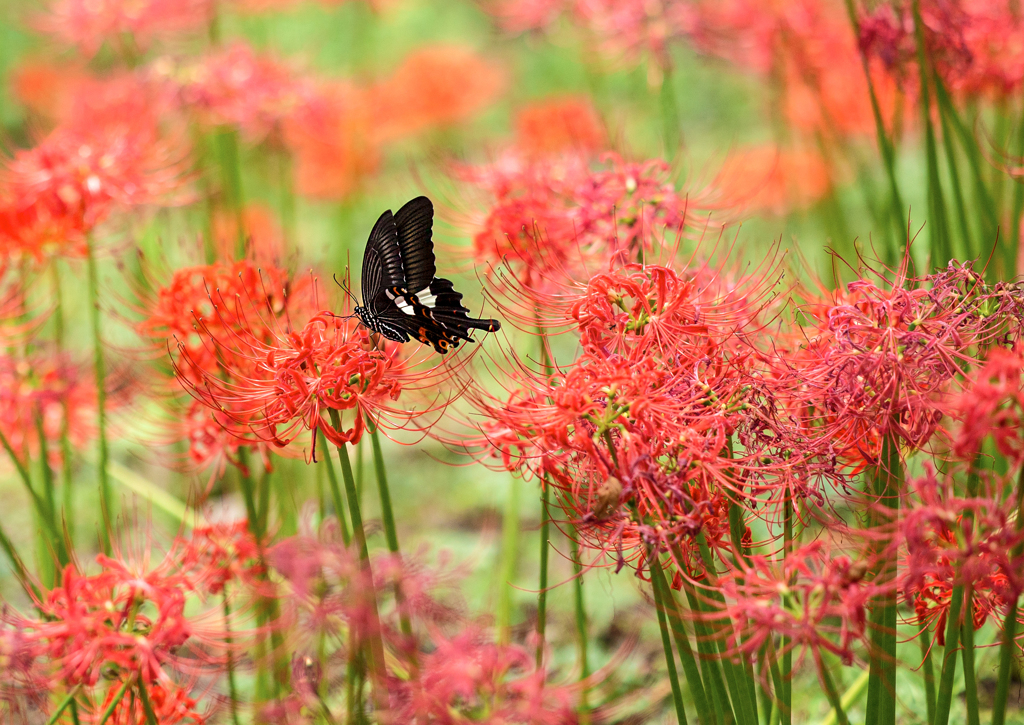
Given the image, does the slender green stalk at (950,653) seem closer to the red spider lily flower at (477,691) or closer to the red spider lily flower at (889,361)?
the red spider lily flower at (889,361)

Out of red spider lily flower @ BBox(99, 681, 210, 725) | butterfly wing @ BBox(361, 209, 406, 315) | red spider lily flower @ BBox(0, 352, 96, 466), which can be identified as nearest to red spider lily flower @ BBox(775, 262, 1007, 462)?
butterfly wing @ BBox(361, 209, 406, 315)

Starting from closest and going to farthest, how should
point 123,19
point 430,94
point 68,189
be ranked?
point 68,189
point 123,19
point 430,94

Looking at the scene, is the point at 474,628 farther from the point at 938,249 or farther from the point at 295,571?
the point at 938,249

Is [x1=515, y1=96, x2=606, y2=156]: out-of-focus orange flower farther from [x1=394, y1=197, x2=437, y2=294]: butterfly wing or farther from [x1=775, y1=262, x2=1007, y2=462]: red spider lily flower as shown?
[x1=775, y1=262, x2=1007, y2=462]: red spider lily flower

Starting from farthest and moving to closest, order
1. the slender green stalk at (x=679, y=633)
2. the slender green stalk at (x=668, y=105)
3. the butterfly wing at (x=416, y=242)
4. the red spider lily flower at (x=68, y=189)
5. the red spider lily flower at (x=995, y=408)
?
the slender green stalk at (x=668, y=105) → the red spider lily flower at (x=68, y=189) → the butterfly wing at (x=416, y=242) → the slender green stalk at (x=679, y=633) → the red spider lily flower at (x=995, y=408)

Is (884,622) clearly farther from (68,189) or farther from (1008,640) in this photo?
(68,189)

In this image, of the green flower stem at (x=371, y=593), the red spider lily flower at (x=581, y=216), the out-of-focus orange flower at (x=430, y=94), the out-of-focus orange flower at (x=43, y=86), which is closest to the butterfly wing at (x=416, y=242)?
the red spider lily flower at (x=581, y=216)

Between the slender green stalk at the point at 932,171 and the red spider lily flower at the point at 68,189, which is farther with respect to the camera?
the red spider lily flower at the point at 68,189

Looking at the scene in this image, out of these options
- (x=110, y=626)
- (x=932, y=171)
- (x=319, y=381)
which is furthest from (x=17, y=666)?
(x=932, y=171)
